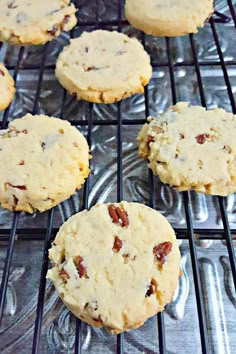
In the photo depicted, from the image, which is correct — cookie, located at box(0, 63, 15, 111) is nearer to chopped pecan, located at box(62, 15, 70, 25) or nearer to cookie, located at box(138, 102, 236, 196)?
chopped pecan, located at box(62, 15, 70, 25)

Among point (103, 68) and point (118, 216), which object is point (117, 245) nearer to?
point (118, 216)

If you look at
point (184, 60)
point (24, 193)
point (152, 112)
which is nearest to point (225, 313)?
point (24, 193)

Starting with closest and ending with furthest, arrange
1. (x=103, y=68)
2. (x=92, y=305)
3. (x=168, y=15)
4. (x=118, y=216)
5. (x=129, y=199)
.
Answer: (x=92, y=305), (x=118, y=216), (x=129, y=199), (x=103, y=68), (x=168, y=15)

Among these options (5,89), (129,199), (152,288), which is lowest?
(129,199)

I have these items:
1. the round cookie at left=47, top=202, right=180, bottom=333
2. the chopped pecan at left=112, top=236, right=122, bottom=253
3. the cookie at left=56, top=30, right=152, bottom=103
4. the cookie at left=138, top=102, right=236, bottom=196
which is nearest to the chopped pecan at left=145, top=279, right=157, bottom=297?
the round cookie at left=47, top=202, right=180, bottom=333

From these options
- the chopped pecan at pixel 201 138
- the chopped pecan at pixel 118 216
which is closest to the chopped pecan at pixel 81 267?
the chopped pecan at pixel 118 216

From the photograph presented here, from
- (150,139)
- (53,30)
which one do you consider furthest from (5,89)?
(150,139)

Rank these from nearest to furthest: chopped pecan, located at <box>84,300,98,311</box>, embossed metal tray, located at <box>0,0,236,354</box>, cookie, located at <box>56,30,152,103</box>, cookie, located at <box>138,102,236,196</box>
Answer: chopped pecan, located at <box>84,300,98,311</box>, embossed metal tray, located at <box>0,0,236,354</box>, cookie, located at <box>138,102,236,196</box>, cookie, located at <box>56,30,152,103</box>

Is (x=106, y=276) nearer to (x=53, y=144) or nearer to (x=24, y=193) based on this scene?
(x=24, y=193)
